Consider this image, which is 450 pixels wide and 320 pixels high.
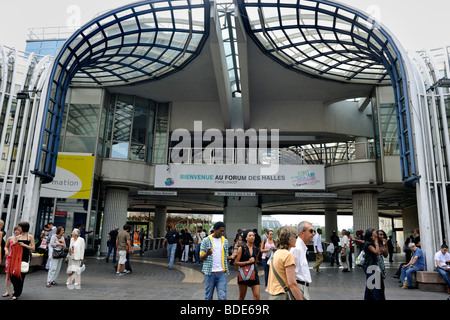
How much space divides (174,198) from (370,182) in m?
13.8

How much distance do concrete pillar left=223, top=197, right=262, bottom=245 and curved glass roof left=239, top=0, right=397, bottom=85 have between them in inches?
387

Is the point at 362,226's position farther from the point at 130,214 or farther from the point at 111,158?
the point at 130,214

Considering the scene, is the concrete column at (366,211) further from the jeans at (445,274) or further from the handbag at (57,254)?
the handbag at (57,254)

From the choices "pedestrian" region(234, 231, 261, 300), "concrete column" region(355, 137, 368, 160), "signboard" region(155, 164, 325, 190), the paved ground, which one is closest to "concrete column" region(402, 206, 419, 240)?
"concrete column" region(355, 137, 368, 160)

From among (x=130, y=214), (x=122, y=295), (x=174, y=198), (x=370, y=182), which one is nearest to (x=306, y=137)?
(x=370, y=182)

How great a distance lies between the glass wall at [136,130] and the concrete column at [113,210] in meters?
2.23

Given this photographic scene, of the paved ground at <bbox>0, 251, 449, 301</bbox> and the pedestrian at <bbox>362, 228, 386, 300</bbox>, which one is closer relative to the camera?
the pedestrian at <bbox>362, 228, 386, 300</bbox>

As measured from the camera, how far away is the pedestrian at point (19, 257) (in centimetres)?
656

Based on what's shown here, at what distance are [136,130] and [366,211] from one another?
14.3 m

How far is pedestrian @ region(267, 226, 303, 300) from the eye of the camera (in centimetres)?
351

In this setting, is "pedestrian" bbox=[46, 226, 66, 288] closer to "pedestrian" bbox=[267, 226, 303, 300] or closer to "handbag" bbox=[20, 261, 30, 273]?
"handbag" bbox=[20, 261, 30, 273]

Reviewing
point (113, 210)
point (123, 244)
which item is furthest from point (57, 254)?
point (113, 210)

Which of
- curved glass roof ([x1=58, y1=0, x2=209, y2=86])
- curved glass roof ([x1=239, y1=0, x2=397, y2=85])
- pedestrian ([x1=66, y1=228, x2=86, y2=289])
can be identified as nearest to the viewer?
pedestrian ([x1=66, y1=228, x2=86, y2=289])

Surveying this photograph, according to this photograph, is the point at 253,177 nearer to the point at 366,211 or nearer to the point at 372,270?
the point at 366,211
